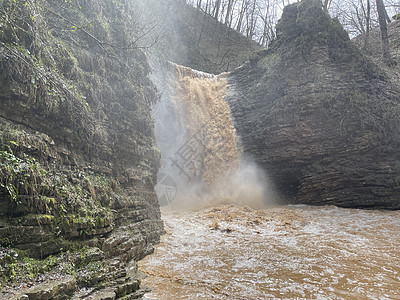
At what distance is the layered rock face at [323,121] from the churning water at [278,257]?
5.87 ft

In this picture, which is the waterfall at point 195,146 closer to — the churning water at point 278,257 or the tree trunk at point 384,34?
the churning water at point 278,257

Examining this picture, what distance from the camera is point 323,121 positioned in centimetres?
1335

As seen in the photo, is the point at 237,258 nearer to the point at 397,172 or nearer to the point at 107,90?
the point at 107,90

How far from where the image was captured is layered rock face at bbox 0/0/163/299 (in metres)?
4.03

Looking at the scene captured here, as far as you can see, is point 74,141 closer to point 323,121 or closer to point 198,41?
point 323,121

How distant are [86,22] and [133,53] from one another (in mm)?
1943

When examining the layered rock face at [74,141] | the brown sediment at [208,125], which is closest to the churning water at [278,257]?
the layered rock face at [74,141]

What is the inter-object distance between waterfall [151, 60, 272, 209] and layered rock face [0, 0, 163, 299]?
657cm

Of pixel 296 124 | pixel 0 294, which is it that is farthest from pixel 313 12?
pixel 0 294

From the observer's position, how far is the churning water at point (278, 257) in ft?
15.3

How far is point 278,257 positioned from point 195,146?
990 cm

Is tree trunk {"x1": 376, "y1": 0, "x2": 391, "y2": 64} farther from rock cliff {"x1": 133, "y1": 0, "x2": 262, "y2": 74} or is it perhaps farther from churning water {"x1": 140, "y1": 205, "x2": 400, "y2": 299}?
rock cliff {"x1": 133, "y1": 0, "x2": 262, "y2": 74}

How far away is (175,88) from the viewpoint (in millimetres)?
16391

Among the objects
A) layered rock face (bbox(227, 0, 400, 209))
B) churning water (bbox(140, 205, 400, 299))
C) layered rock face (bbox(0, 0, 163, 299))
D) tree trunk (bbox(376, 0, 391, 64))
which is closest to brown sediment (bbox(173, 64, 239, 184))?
layered rock face (bbox(227, 0, 400, 209))
